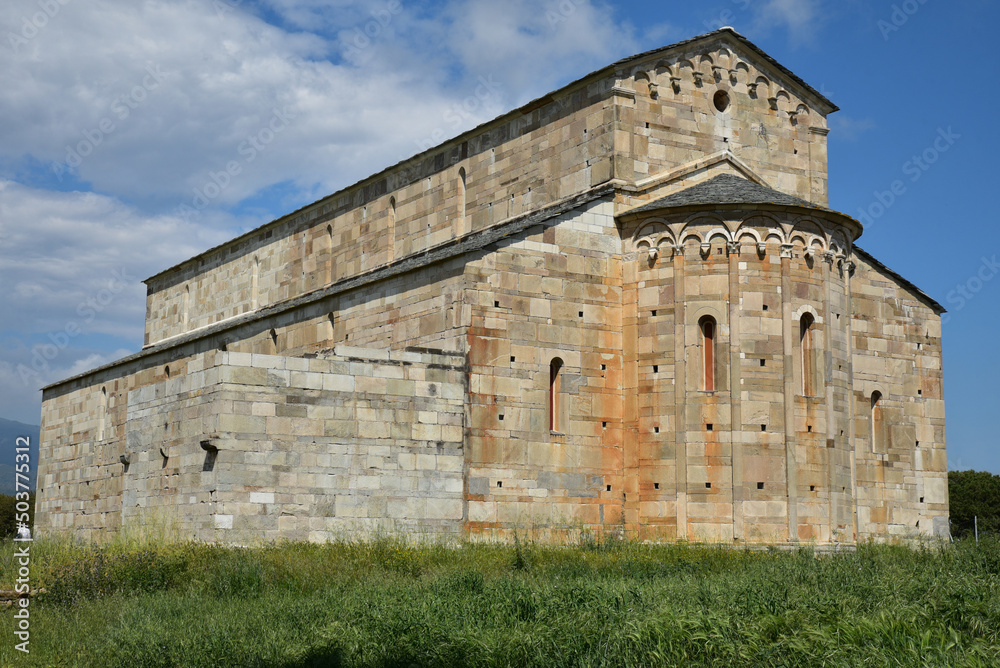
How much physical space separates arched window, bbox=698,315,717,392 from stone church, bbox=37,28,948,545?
70 millimetres

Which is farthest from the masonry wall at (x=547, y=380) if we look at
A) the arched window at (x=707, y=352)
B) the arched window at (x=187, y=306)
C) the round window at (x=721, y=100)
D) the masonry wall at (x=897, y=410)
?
the arched window at (x=187, y=306)

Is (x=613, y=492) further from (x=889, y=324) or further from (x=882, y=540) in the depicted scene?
(x=889, y=324)

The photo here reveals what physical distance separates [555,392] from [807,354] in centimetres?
473

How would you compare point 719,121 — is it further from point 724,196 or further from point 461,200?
point 461,200

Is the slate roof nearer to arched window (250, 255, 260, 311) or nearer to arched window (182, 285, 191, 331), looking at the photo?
arched window (250, 255, 260, 311)

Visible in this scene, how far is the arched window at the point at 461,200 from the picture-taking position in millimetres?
24531

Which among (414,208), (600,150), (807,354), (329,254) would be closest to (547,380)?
(807,354)

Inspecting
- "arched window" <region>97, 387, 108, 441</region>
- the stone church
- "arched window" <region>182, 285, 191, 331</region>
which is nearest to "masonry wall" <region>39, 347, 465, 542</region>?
the stone church

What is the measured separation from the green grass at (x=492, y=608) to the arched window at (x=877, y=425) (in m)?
6.76

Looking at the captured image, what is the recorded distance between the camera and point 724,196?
64.5 feet

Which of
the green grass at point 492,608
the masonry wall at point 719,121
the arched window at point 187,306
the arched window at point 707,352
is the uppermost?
the masonry wall at point 719,121

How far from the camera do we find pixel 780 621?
32.4 ft

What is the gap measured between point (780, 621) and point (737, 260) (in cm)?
1057

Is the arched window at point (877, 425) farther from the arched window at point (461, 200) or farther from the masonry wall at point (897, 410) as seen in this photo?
the arched window at point (461, 200)
